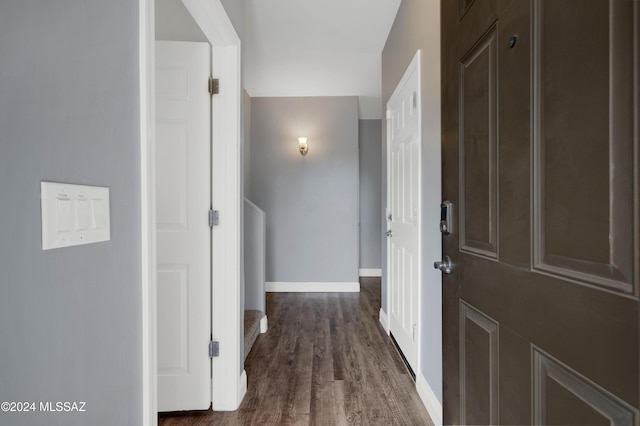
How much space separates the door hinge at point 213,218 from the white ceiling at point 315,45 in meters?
1.72

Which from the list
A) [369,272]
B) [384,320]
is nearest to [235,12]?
[384,320]

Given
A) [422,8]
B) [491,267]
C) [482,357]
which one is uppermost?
[422,8]

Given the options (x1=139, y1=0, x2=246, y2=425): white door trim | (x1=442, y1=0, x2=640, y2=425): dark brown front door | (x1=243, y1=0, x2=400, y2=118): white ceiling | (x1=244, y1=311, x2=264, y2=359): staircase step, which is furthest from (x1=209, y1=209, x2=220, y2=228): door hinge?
(x1=243, y1=0, x2=400, y2=118): white ceiling

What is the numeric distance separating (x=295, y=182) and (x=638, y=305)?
13.9 ft

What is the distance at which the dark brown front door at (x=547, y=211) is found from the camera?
0.50 meters

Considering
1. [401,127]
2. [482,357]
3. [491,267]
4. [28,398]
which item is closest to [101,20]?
[28,398]

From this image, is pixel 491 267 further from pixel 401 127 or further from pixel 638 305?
pixel 401 127

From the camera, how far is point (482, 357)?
2.91ft

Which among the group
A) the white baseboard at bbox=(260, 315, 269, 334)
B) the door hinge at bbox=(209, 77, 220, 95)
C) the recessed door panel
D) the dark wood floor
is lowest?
the dark wood floor

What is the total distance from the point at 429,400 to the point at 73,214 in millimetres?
1877

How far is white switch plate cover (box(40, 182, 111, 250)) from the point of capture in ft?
1.87

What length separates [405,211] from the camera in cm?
243

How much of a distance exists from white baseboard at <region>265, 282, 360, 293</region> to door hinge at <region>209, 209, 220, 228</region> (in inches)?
Answer: 115

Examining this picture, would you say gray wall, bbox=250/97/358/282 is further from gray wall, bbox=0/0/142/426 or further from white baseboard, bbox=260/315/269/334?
gray wall, bbox=0/0/142/426
